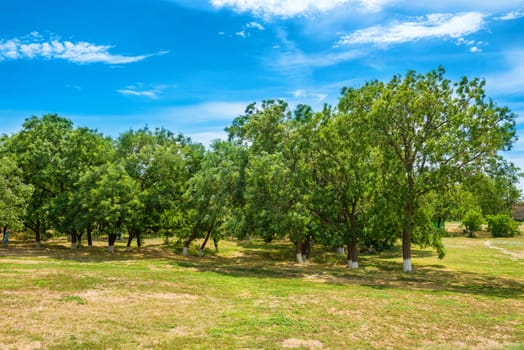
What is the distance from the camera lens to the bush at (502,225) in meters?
75.4

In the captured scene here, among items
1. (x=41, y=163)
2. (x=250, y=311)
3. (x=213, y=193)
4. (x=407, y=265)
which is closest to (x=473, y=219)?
(x=407, y=265)

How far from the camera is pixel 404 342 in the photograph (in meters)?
11.5

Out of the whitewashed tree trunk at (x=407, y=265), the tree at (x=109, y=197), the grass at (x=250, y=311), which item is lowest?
the whitewashed tree trunk at (x=407, y=265)

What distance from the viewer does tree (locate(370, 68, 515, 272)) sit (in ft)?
81.9

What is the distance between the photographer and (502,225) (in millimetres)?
75625

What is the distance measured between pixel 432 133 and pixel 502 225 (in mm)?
61831

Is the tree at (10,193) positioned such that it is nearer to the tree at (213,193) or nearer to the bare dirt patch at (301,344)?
the tree at (213,193)

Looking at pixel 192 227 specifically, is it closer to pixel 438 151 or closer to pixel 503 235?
pixel 438 151

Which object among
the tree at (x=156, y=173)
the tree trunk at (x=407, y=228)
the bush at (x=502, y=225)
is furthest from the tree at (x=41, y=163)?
the bush at (x=502, y=225)

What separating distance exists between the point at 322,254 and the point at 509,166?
22545 millimetres

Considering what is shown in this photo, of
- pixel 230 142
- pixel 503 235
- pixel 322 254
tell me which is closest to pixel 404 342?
pixel 230 142

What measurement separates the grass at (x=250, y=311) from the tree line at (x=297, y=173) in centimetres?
624

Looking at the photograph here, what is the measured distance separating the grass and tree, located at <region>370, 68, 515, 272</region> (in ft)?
22.5

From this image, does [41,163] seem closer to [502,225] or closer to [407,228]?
[407,228]
